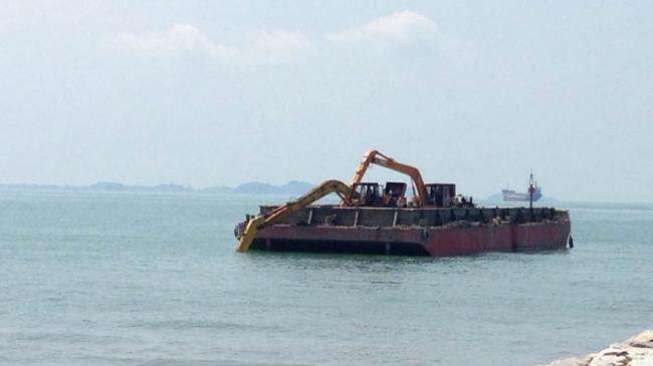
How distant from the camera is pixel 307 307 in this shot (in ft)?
122

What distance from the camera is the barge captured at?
2266 inches

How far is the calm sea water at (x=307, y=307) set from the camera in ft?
89.9

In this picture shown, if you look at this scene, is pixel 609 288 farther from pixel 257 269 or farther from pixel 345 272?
pixel 257 269

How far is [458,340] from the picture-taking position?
2970 centimetres

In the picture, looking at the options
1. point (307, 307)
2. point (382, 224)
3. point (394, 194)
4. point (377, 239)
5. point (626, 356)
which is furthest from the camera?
point (394, 194)

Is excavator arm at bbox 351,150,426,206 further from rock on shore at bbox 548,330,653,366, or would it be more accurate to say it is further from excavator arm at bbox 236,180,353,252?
rock on shore at bbox 548,330,653,366

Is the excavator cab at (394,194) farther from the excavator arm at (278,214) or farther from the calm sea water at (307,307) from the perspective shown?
the calm sea water at (307,307)

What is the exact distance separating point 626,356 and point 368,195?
4305 centimetres

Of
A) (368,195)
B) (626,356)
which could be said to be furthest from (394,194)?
(626,356)

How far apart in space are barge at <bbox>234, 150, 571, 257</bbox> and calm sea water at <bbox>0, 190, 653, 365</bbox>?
2.89 ft

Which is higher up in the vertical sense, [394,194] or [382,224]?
[394,194]

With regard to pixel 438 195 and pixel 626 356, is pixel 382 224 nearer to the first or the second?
pixel 438 195

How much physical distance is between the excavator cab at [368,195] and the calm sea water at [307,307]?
5618mm

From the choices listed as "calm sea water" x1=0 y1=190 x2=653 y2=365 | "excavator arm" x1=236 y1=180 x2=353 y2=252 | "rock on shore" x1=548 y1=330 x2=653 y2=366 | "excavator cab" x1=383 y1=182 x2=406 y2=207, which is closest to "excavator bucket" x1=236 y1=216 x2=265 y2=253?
"excavator arm" x1=236 y1=180 x2=353 y2=252
